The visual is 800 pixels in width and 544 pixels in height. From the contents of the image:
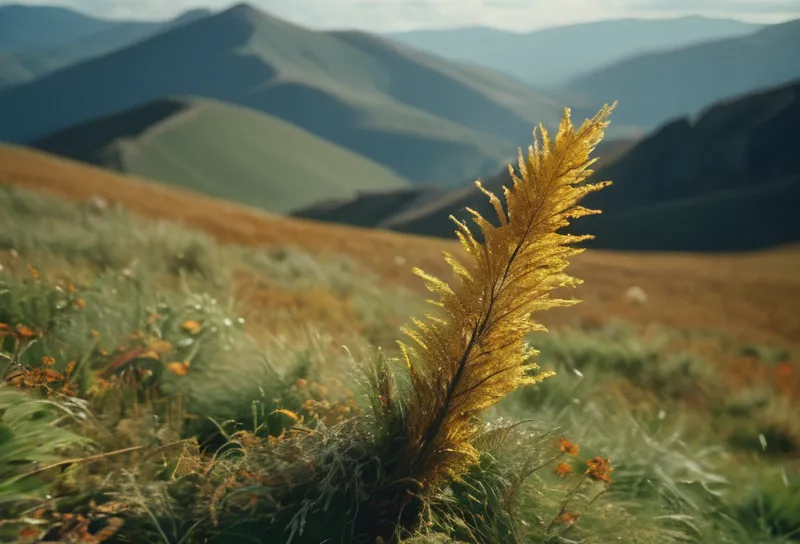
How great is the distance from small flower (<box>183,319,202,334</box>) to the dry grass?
6079 mm

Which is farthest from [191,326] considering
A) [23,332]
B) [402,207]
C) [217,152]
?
[217,152]

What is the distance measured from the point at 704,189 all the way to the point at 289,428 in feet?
277

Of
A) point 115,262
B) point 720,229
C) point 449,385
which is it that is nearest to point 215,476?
point 449,385

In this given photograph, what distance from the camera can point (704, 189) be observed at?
78562 millimetres

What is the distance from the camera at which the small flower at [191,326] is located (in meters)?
4.09

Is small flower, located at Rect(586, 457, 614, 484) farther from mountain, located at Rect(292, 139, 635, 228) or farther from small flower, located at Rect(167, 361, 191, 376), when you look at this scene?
mountain, located at Rect(292, 139, 635, 228)

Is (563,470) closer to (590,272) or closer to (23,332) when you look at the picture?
(23,332)

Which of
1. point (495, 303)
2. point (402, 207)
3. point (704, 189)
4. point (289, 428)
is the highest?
point (495, 303)

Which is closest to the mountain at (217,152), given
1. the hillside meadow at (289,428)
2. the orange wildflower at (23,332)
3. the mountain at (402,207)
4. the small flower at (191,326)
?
the mountain at (402,207)

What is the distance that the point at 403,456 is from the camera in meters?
2.82

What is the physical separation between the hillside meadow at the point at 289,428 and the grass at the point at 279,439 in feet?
0.04

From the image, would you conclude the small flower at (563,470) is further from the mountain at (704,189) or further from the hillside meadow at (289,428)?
the mountain at (704,189)

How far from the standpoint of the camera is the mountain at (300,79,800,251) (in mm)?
61531

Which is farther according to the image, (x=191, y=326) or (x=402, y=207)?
(x=402, y=207)
